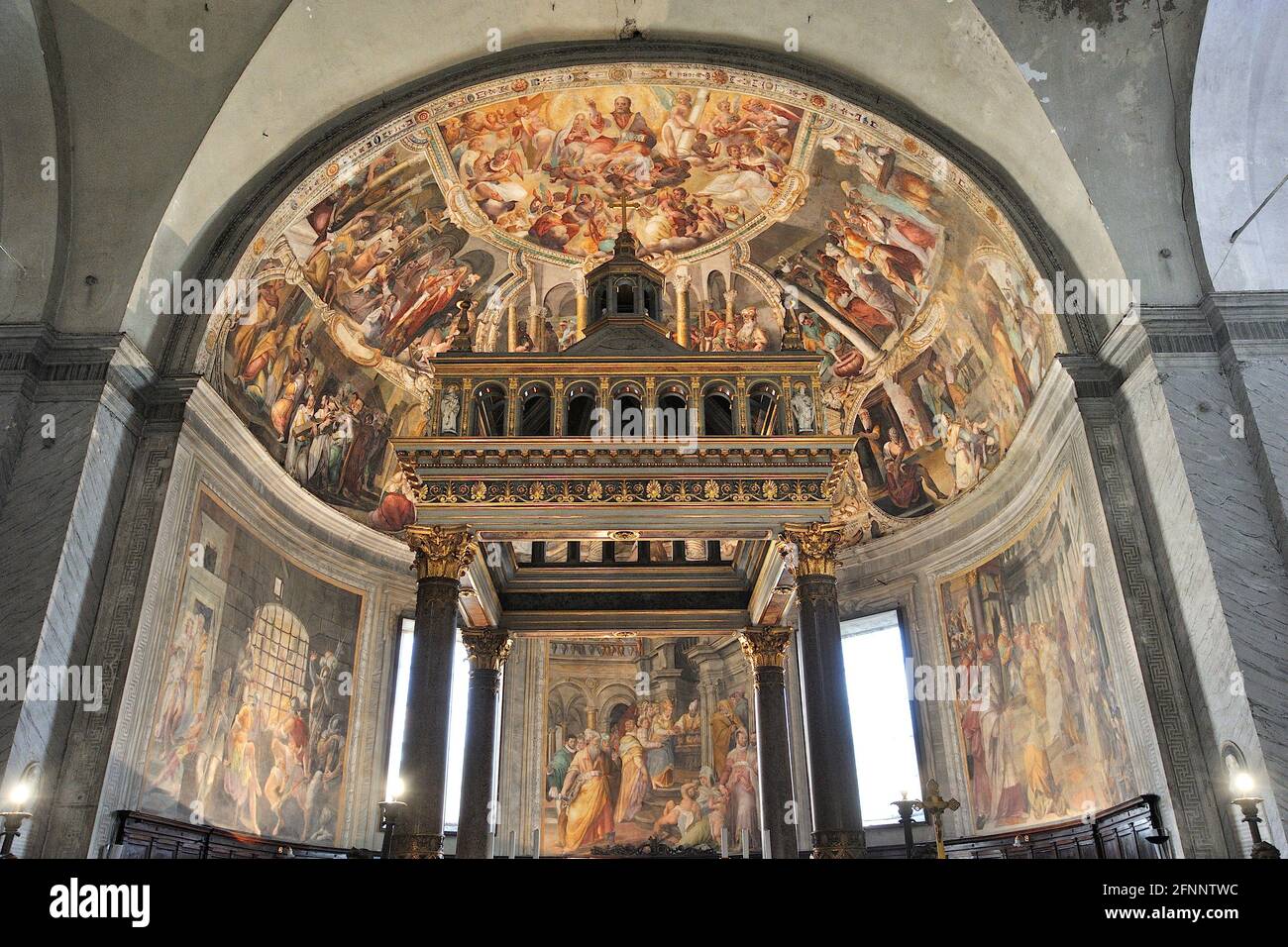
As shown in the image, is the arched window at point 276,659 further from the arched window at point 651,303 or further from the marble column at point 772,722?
the arched window at point 651,303

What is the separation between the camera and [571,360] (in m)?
11.1

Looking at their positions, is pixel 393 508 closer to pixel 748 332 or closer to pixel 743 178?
pixel 748 332

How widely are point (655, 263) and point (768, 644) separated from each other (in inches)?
323

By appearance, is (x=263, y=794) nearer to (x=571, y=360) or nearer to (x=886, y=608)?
(x=571, y=360)

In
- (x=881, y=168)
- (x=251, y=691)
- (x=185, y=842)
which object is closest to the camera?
(x=185, y=842)

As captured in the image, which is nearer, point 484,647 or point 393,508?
point 484,647

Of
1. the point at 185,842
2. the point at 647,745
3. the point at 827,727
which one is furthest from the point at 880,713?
the point at 185,842

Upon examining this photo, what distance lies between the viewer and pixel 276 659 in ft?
49.9

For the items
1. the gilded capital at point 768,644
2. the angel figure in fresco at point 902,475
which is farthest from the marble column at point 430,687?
the angel figure in fresco at point 902,475

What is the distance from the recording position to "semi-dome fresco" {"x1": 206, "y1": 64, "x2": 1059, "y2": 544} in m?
14.4

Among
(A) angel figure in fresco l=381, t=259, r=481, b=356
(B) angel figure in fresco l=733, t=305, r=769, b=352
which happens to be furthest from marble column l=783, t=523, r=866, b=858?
(A) angel figure in fresco l=381, t=259, r=481, b=356

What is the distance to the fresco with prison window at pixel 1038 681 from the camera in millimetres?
12211

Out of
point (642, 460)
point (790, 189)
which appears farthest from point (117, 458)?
point (790, 189)

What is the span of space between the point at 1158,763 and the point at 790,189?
10602 millimetres
